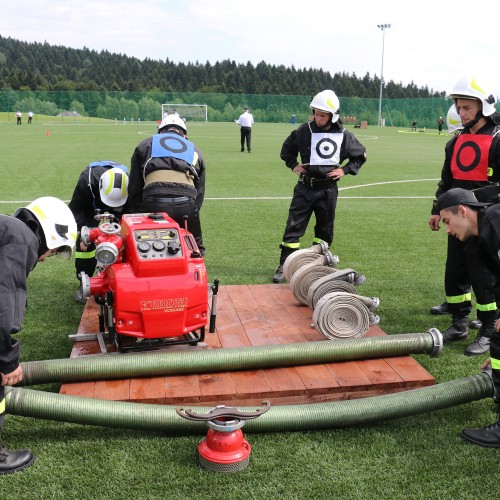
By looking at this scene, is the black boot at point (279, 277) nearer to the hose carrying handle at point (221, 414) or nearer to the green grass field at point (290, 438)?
the green grass field at point (290, 438)

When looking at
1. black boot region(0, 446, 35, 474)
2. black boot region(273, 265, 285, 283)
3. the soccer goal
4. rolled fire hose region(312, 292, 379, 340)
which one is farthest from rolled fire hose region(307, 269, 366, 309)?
the soccer goal

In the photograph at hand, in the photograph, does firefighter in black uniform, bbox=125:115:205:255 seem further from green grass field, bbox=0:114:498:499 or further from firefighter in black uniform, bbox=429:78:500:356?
firefighter in black uniform, bbox=429:78:500:356

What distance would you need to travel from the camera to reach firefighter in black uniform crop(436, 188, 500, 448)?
3430 millimetres

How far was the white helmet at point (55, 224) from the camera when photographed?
3548 mm

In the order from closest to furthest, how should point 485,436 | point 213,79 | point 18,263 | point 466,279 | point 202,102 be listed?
point 18,263 → point 485,436 → point 466,279 → point 202,102 → point 213,79

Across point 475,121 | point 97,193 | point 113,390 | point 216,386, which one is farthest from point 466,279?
point 97,193

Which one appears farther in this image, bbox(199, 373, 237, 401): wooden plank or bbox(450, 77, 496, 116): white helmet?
bbox(450, 77, 496, 116): white helmet

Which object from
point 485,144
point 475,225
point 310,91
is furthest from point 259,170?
point 310,91

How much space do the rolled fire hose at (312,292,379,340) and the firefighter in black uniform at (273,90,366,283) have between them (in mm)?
2218

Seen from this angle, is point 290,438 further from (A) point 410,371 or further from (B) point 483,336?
(B) point 483,336

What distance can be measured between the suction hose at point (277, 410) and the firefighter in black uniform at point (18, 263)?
0.93ft

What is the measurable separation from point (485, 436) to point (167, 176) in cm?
329

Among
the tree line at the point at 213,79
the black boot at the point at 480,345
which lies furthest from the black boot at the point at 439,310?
the tree line at the point at 213,79

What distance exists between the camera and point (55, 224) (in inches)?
141
